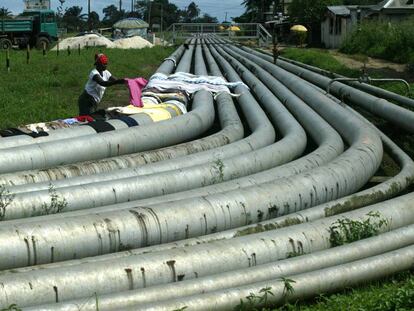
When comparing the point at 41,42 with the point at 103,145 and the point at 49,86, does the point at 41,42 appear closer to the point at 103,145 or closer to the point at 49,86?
the point at 49,86

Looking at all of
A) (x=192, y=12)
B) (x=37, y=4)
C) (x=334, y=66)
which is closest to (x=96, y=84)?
(x=334, y=66)

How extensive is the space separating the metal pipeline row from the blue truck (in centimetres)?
2946

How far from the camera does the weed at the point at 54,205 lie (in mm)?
4824

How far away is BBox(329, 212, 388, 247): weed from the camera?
465cm

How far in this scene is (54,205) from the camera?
4.87m

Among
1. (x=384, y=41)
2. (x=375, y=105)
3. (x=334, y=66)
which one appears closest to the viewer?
(x=375, y=105)

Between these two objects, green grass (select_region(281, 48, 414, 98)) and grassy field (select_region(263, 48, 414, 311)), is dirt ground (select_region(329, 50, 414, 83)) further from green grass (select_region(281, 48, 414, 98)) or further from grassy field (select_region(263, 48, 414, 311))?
grassy field (select_region(263, 48, 414, 311))

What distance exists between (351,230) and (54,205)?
6.67 ft

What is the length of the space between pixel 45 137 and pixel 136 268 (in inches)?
129

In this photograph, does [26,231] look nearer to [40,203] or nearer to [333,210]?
[40,203]

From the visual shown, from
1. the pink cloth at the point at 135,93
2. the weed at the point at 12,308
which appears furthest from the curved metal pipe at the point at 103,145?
the weed at the point at 12,308

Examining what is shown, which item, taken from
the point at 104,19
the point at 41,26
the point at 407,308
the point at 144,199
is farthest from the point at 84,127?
the point at 104,19

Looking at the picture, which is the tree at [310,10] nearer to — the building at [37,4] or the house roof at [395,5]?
the house roof at [395,5]

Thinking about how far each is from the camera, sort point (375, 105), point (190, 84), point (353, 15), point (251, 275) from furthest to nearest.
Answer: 1. point (353, 15)
2. point (190, 84)
3. point (375, 105)
4. point (251, 275)
